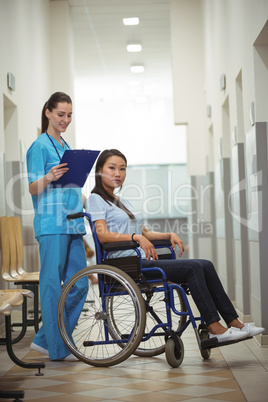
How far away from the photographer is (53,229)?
310 centimetres

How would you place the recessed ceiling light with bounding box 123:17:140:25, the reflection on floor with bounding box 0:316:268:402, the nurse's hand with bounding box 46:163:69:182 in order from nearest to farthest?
the reflection on floor with bounding box 0:316:268:402
the nurse's hand with bounding box 46:163:69:182
the recessed ceiling light with bounding box 123:17:140:25

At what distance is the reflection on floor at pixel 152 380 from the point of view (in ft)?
7.46

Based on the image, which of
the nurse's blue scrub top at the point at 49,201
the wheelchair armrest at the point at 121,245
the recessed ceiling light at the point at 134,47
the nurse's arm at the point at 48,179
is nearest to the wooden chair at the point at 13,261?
the nurse's blue scrub top at the point at 49,201

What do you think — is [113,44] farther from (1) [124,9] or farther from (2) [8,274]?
(2) [8,274]

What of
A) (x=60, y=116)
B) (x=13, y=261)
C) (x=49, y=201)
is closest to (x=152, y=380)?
(x=49, y=201)

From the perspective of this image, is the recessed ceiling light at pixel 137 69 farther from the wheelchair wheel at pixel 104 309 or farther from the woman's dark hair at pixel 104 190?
the wheelchair wheel at pixel 104 309

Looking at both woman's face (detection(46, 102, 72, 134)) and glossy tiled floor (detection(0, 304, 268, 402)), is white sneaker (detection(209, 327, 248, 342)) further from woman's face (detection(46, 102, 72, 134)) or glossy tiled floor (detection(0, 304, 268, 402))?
woman's face (detection(46, 102, 72, 134))

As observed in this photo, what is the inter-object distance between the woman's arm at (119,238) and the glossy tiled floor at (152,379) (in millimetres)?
524

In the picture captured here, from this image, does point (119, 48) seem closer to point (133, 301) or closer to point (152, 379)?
point (133, 301)

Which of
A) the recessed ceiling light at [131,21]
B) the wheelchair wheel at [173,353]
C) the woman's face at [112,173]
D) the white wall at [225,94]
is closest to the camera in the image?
the wheelchair wheel at [173,353]

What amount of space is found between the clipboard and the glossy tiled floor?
876 millimetres

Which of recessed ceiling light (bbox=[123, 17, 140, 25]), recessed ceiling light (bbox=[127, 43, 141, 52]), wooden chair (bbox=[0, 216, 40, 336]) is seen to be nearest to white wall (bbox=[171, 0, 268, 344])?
recessed ceiling light (bbox=[123, 17, 140, 25])

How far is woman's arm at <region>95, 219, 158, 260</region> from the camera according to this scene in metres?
2.77

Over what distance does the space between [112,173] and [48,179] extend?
348 millimetres
